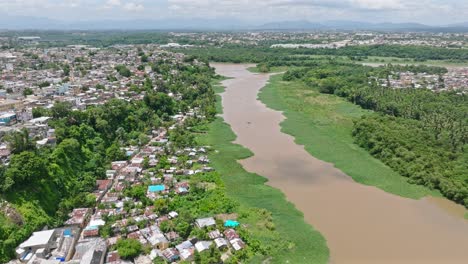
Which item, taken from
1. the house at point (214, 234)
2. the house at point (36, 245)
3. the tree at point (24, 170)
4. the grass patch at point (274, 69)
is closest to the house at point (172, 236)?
the house at point (214, 234)

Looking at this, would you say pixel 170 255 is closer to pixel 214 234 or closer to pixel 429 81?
pixel 214 234

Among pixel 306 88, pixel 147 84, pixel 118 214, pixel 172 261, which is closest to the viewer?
pixel 172 261

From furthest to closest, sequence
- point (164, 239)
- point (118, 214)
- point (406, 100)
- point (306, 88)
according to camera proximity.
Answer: point (306, 88)
point (406, 100)
point (118, 214)
point (164, 239)

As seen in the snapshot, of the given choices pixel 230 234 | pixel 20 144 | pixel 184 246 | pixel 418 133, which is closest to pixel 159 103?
pixel 20 144

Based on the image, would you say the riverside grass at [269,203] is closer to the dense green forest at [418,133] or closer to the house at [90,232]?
the house at [90,232]

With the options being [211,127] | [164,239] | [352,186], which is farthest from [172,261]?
[211,127]

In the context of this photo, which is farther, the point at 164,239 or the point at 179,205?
the point at 179,205

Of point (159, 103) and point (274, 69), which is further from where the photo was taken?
point (274, 69)

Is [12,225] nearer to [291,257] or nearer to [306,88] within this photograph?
[291,257]
